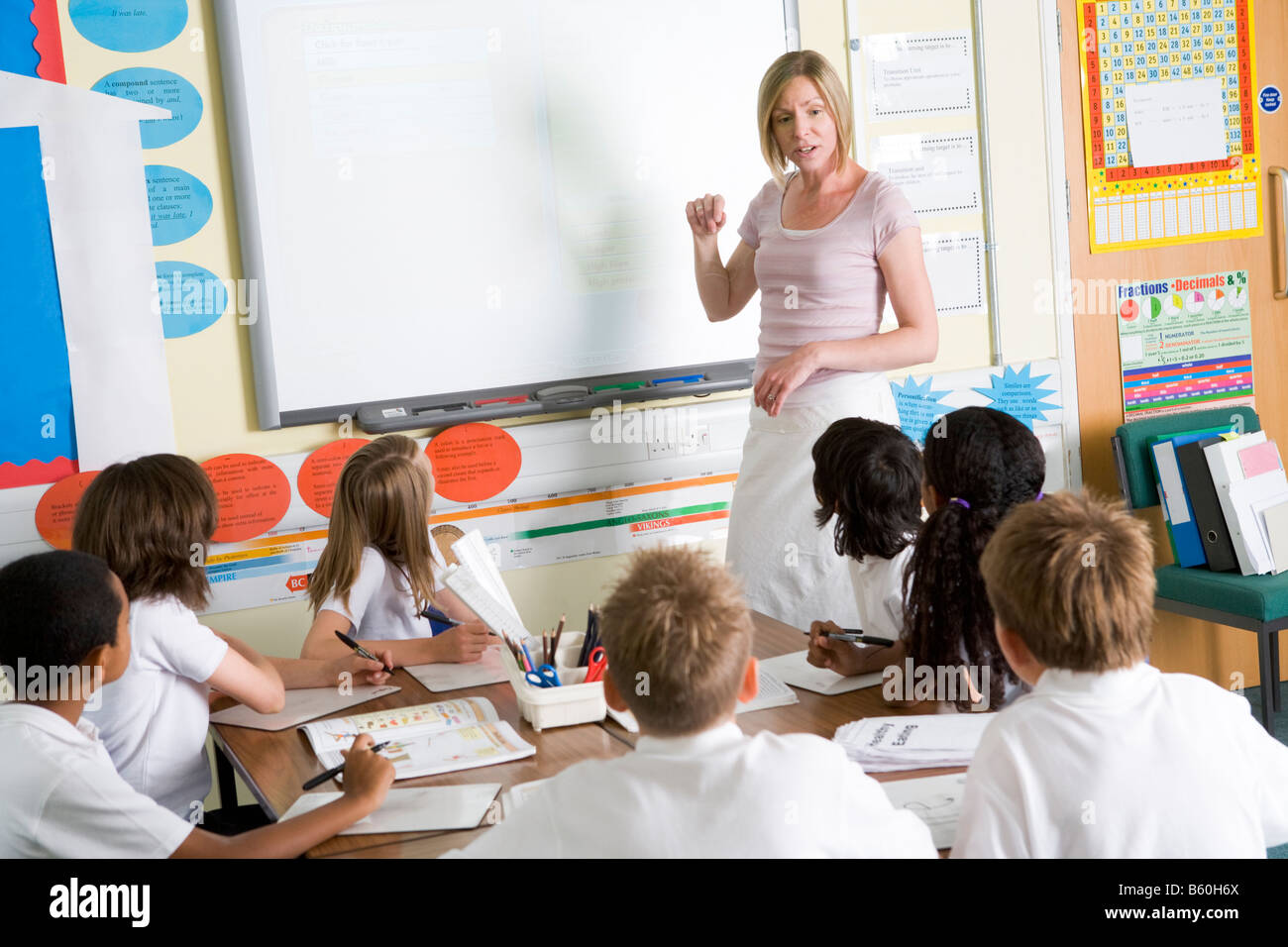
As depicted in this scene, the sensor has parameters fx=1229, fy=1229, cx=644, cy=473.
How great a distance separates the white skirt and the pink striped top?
6cm

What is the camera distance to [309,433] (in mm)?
2818

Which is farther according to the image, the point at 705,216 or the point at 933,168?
the point at 933,168

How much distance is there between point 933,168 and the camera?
331cm

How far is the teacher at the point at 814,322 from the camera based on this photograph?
2564 mm

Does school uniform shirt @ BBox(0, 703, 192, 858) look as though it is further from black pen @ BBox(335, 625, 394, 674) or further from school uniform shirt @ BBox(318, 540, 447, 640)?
school uniform shirt @ BBox(318, 540, 447, 640)

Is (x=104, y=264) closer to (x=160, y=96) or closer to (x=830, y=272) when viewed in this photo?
(x=160, y=96)

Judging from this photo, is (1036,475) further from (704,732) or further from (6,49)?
(6,49)

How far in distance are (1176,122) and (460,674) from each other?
267 cm

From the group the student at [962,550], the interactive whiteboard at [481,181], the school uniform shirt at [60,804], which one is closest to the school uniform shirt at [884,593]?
the student at [962,550]

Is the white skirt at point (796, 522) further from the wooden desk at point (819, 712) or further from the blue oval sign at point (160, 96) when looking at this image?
the blue oval sign at point (160, 96)

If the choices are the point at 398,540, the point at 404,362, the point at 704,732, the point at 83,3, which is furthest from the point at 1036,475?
the point at 83,3

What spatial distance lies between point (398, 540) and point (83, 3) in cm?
132

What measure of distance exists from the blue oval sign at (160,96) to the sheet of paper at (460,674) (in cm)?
134

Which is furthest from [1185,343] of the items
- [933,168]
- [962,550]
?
[962,550]
